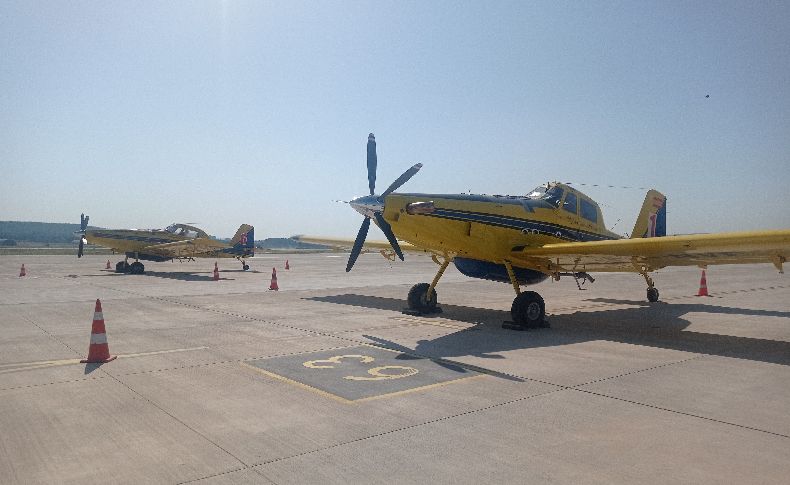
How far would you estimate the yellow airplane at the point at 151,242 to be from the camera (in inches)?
1219

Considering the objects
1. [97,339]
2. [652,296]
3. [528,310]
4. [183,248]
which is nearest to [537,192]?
[528,310]

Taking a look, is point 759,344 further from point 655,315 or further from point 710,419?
point 710,419

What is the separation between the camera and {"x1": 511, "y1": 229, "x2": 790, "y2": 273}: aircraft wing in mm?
9413

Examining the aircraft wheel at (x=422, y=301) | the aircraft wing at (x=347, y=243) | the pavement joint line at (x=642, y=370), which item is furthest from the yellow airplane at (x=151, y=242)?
the pavement joint line at (x=642, y=370)

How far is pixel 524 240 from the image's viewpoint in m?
13.1

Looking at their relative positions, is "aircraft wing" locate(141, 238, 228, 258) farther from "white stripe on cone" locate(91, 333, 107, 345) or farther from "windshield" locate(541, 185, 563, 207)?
"white stripe on cone" locate(91, 333, 107, 345)

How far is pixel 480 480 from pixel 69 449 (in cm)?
361

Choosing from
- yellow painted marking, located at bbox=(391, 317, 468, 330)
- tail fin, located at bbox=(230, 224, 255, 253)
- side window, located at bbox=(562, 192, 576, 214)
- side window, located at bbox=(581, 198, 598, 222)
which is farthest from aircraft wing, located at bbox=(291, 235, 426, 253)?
tail fin, located at bbox=(230, 224, 255, 253)

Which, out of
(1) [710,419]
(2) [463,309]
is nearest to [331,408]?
(1) [710,419]

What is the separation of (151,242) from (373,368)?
91.7 ft

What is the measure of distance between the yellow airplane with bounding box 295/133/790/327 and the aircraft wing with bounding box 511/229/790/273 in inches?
0.7

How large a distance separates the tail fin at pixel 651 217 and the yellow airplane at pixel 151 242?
25.1 m

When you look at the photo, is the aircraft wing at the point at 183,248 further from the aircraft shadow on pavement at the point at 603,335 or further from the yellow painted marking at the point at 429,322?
the yellow painted marking at the point at 429,322

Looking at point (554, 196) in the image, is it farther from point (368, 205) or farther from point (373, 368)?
point (373, 368)
